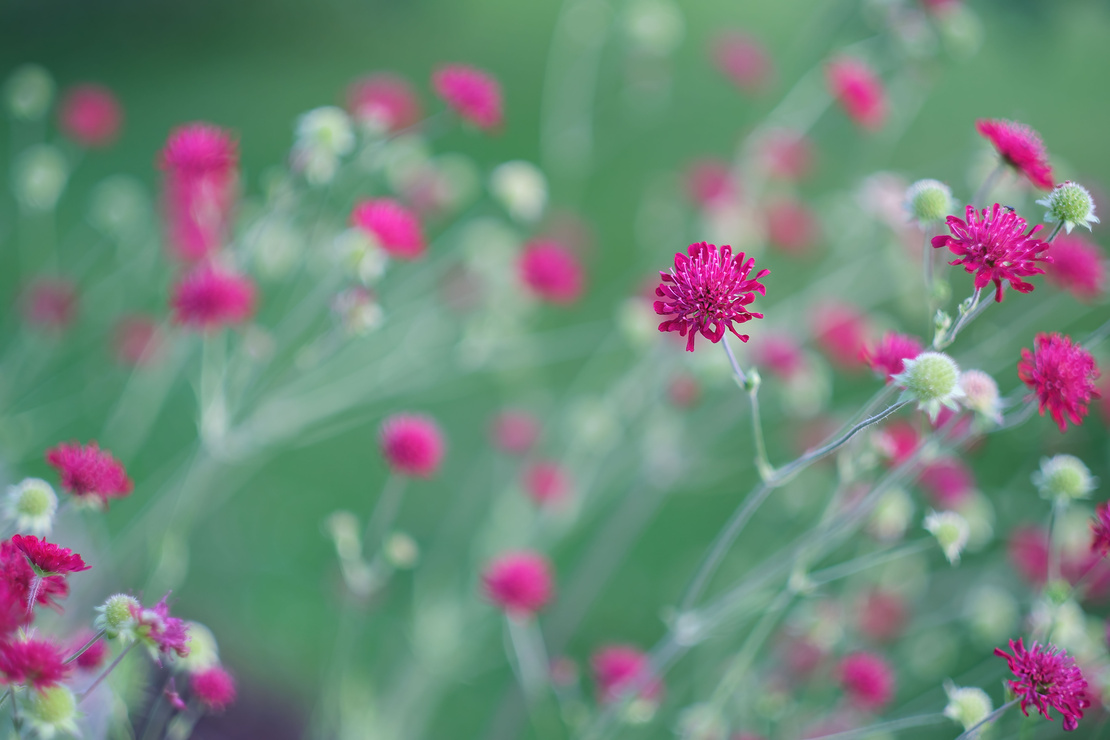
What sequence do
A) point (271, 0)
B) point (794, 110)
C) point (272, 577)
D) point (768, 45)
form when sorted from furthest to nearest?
point (271, 0)
point (768, 45)
point (794, 110)
point (272, 577)

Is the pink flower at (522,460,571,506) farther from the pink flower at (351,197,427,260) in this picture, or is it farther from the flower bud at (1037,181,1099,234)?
the flower bud at (1037,181,1099,234)

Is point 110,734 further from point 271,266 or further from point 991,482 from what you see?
point 991,482

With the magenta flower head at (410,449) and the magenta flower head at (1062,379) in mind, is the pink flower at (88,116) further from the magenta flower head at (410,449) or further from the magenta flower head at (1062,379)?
the magenta flower head at (1062,379)

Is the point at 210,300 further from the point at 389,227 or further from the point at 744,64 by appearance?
the point at 744,64

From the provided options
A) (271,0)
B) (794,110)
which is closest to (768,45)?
(794,110)

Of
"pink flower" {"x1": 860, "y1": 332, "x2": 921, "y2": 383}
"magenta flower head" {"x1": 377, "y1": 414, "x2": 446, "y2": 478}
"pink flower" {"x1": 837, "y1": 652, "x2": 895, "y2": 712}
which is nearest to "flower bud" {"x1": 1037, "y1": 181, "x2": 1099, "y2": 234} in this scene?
"pink flower" {"x1": 860, "y1": 332, "x2": 921, "y2": 383}

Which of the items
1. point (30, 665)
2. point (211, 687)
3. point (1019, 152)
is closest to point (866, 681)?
point (1019, 152)

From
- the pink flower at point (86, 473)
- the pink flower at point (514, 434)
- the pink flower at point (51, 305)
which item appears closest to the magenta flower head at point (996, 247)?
the pink flower at point (86, 473)
